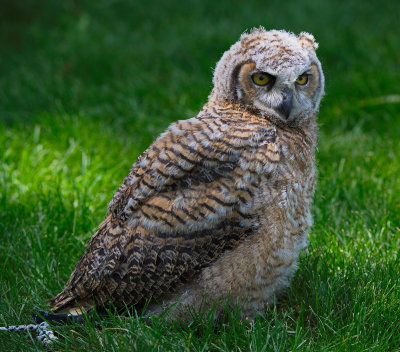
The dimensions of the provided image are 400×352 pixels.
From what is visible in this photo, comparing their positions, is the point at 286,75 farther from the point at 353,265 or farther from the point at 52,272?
the point at 52,272

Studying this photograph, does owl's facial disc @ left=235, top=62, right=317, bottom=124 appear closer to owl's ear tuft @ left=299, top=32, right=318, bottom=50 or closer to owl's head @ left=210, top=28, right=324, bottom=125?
owl's head @ left=210, top=28, right=324, bottom=125

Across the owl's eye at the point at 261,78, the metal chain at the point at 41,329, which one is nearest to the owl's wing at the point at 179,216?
the metal chain at the point at 41,329

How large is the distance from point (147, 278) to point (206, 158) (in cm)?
65

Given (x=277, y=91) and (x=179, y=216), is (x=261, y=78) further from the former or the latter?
(x=179, y=216)

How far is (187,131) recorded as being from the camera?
3363mm

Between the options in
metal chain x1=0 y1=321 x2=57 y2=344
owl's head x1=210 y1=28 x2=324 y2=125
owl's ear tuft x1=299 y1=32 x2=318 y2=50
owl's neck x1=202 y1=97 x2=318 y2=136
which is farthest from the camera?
owl's ear tuft x1=299 y1=32 x2=318 y2=50

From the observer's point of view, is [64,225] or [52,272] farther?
[64,225]

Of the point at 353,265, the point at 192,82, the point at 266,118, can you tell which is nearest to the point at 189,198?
the point at 266,118

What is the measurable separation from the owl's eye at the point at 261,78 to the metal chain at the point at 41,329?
1.64 metres

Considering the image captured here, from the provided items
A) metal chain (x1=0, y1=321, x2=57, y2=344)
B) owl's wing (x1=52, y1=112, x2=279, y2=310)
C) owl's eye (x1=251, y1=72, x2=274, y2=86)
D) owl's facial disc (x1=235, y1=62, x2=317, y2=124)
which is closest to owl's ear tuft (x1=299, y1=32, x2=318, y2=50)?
owl's facial disc (x1=235, y1=62, x2=317, y2=124)

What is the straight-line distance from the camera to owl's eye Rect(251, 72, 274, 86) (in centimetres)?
343

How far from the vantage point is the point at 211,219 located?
10.4 feet

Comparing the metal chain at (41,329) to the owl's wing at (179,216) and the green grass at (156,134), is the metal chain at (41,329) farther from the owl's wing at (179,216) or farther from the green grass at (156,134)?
the owl's wing at (179,216)

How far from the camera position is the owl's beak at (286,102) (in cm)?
340
